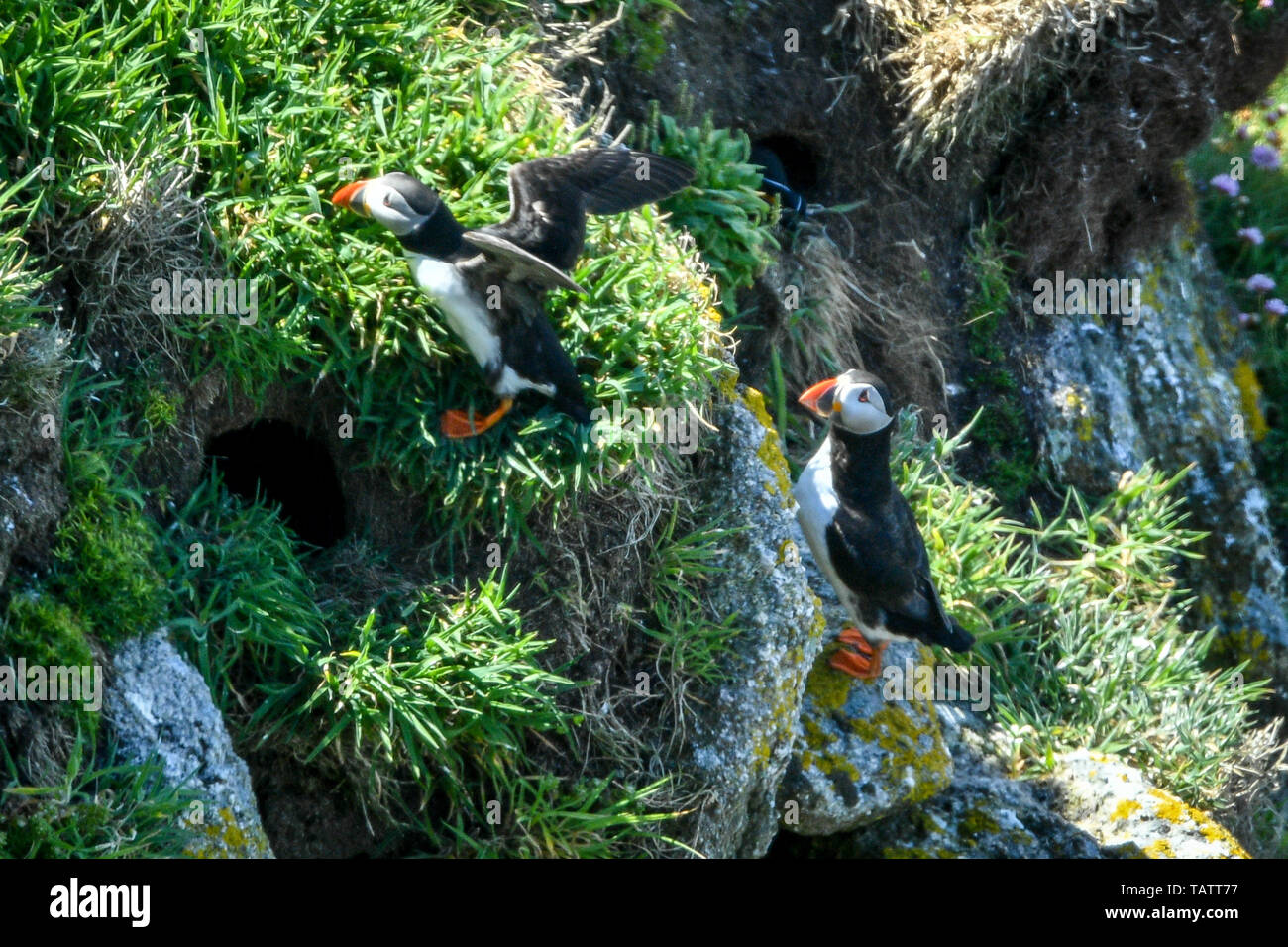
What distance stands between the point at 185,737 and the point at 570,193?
1.80 meters

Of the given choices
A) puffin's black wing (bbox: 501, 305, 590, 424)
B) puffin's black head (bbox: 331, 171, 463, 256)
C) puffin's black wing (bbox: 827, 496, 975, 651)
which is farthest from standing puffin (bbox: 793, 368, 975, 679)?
puffin's black head (bbox: 331, 171, 463, 256)

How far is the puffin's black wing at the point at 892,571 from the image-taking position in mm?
4789

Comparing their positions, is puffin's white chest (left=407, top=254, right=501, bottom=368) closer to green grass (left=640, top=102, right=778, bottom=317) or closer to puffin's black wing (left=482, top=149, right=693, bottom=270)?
puffin's black wing (left=482, top=149, right=693, bottom=270)

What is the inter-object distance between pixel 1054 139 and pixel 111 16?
4145mm

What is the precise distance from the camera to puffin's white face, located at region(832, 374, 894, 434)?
4.82 meters

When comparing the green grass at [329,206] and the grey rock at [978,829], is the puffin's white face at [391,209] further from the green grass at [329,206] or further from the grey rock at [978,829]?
the grey rock at [978,829]

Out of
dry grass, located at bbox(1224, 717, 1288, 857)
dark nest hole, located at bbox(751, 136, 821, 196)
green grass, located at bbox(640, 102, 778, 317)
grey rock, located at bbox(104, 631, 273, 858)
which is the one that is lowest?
dry grass, located at bbox(1224, 717, 1288, 857)

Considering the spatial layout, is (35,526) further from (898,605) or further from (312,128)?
(898,605)

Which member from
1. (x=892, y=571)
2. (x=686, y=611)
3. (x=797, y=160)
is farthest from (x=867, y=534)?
(x=797, y=160)

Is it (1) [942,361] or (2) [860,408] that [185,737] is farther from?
(1) [942,361]

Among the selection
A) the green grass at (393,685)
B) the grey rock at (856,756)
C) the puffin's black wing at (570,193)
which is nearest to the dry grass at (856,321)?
the grey rock at (856,756)

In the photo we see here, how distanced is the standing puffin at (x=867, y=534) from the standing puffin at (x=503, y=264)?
1.22 m

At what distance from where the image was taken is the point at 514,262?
380 cm

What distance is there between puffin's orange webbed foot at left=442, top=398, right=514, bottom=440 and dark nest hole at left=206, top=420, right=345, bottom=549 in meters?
0.41
